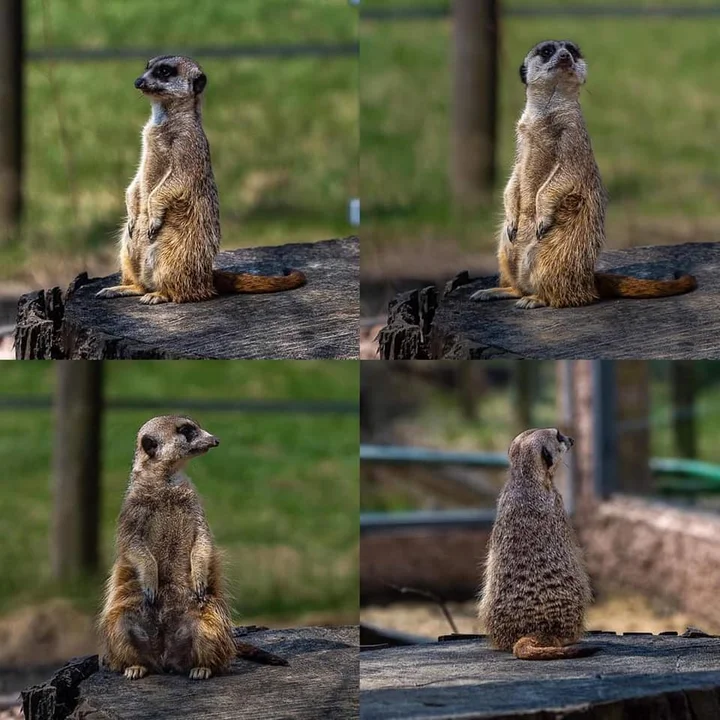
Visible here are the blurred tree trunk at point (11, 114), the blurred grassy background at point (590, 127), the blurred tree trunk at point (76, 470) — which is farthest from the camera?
the blurred tree trunk at point (76, 470)

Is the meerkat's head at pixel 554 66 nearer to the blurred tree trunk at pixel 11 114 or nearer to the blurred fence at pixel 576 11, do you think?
the blurred fence at pixel 576 11

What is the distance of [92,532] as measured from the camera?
5223mm

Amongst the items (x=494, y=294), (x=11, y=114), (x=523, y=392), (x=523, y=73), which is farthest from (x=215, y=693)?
(x=523, y=392)

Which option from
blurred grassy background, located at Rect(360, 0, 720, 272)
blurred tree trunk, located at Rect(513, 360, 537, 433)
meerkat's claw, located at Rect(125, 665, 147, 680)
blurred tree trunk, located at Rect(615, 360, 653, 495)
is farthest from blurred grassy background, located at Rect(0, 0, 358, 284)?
blurred tree trunk, located at Rect(513, 360, 537, 433)

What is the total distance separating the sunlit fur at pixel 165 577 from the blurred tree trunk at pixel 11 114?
1.43m

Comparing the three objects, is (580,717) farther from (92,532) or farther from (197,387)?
(197,387)

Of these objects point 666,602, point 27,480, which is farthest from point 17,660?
point 666,602

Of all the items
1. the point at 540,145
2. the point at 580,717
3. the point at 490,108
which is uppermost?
the point at 490,108

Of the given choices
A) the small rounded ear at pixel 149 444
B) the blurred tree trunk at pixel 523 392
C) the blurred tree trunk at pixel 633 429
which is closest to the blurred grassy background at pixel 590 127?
the blurred tree trunk at pixel 633 429

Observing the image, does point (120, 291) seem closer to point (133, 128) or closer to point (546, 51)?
point (546, 51)

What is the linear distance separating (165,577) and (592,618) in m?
2.59

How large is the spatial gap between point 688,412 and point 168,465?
12.9ft

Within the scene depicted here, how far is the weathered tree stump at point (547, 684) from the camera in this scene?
84.3 inches

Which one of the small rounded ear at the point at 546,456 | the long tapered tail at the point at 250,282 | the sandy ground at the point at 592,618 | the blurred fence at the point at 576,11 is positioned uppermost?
the blurred fence at the point at 576,11
